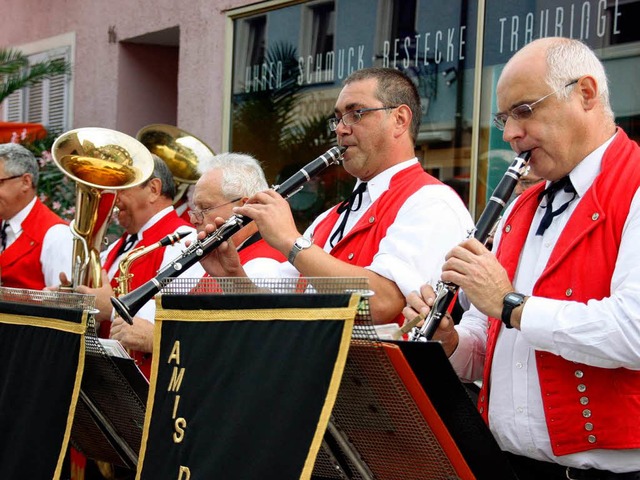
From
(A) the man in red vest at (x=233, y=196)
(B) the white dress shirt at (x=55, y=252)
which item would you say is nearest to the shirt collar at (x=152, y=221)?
(B) the white dress shirt at (x=55, y=252)

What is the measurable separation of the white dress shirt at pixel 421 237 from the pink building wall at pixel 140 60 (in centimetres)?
461

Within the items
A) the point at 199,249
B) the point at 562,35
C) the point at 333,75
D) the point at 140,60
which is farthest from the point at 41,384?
the point at 140,60

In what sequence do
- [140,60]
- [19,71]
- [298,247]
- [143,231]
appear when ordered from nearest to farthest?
[298,247] < [143,231] < [140,60] < [19,71]

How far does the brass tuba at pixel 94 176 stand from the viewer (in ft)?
16.8

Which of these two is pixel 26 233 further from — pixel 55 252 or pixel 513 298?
pixel 513 298

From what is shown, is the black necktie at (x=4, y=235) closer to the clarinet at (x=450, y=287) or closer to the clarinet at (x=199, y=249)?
the clarinet at (x=199, y=249)

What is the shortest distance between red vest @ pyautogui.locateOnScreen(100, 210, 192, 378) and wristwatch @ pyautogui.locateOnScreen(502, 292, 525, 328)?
7.68 feet

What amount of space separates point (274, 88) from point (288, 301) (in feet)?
17.1

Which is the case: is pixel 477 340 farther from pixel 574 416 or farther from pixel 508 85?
pixel 508 85

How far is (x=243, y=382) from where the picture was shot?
8.98ft

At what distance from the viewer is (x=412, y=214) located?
140 inches

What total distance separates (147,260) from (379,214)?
6.36ft

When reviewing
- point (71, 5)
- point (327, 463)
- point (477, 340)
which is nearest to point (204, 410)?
point (327, 463)

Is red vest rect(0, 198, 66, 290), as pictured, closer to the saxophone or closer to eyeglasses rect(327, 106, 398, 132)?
the saxophone
